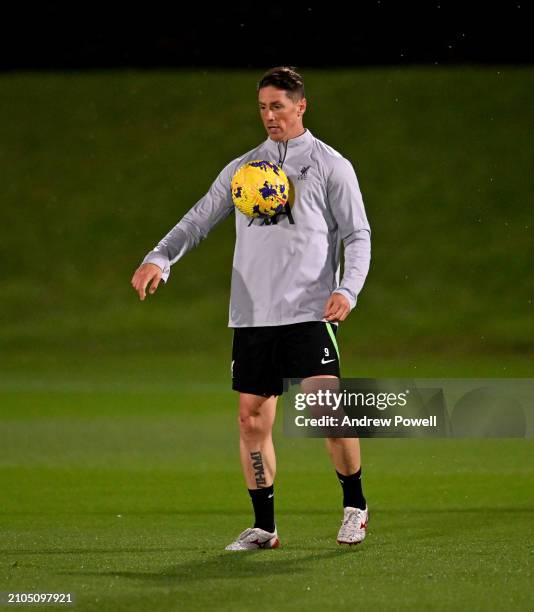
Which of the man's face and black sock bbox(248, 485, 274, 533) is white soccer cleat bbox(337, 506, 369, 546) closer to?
black sock bbox(248, 485, 274, 533)

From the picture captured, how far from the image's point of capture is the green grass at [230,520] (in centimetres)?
574

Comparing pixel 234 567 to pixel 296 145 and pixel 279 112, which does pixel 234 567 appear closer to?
pixel 296 145

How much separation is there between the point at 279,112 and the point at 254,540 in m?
2.07

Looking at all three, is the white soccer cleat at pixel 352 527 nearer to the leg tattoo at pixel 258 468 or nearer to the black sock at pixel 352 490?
the black sock at pixel 352 490

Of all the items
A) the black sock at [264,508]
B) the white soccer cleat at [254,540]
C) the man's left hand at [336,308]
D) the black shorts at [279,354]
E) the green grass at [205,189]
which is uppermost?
the green grass at [205,189]

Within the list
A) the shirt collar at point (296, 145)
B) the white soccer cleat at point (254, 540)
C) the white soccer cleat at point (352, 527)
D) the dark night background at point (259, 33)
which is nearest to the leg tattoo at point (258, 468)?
the white soccer cleat at point (254, 540)

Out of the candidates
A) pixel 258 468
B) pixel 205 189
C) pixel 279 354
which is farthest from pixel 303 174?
pixel 205 189

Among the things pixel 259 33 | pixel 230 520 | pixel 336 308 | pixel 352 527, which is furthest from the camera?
pixel 259 33

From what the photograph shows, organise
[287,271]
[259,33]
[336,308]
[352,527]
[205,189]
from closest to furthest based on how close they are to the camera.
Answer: [336,308] < [287,271] < [352,527] < [205,189] < [259,33]

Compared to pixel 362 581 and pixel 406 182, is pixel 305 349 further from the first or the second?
pixel 406 182

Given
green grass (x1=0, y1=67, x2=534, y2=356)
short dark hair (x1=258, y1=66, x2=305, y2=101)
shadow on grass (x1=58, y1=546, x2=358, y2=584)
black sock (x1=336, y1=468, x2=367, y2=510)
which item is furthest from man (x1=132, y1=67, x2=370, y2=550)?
green grass (x1=0, y1=67, x2=534, y2=356)

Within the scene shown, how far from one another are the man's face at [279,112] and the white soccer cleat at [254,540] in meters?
1.93

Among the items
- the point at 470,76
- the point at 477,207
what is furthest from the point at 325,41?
the point at 477,207

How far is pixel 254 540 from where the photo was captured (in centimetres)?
688
